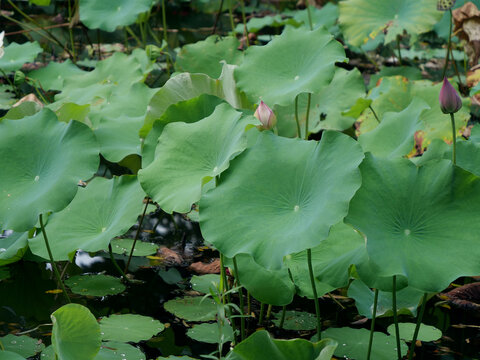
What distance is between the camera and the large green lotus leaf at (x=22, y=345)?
49.7 inches

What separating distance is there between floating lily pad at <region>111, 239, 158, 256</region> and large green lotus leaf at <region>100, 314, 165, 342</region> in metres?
0.34

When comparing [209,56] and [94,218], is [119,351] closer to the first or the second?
[94,218]

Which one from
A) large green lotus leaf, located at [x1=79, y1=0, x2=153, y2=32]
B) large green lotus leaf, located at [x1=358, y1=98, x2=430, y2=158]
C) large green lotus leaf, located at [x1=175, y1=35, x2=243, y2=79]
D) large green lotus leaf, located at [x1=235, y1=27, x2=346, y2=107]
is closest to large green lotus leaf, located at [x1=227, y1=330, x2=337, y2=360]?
large green lotus leaf, located at [x1=358, y1=98, x2=430, y2=158]

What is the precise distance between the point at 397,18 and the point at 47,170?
1.84 meters

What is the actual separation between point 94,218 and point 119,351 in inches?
15.5

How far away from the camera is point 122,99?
6.80 feet

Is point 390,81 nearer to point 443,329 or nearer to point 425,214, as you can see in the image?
point 443,329

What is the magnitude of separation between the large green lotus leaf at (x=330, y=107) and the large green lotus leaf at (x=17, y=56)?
4.76 feet

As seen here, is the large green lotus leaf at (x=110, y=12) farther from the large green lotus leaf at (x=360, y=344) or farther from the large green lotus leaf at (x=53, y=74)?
the large green lotus leaf at (x=360, y=344)

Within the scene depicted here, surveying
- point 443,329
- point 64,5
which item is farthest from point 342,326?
point 64,5

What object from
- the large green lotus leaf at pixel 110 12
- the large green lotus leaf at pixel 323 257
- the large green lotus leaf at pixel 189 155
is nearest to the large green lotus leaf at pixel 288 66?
the large green lotus leaf at pixel 189 155

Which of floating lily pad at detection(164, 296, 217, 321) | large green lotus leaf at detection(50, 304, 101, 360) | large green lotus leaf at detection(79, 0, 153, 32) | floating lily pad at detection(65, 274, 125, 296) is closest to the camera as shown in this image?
large green lotus leaf at detection(50, 304, 101, 360)

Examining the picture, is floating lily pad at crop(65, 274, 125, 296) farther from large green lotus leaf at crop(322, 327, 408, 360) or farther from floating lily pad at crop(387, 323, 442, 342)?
floating lily pad at crop(387, 323, 442, 342)

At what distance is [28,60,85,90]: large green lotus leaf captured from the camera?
3012 millimetres
